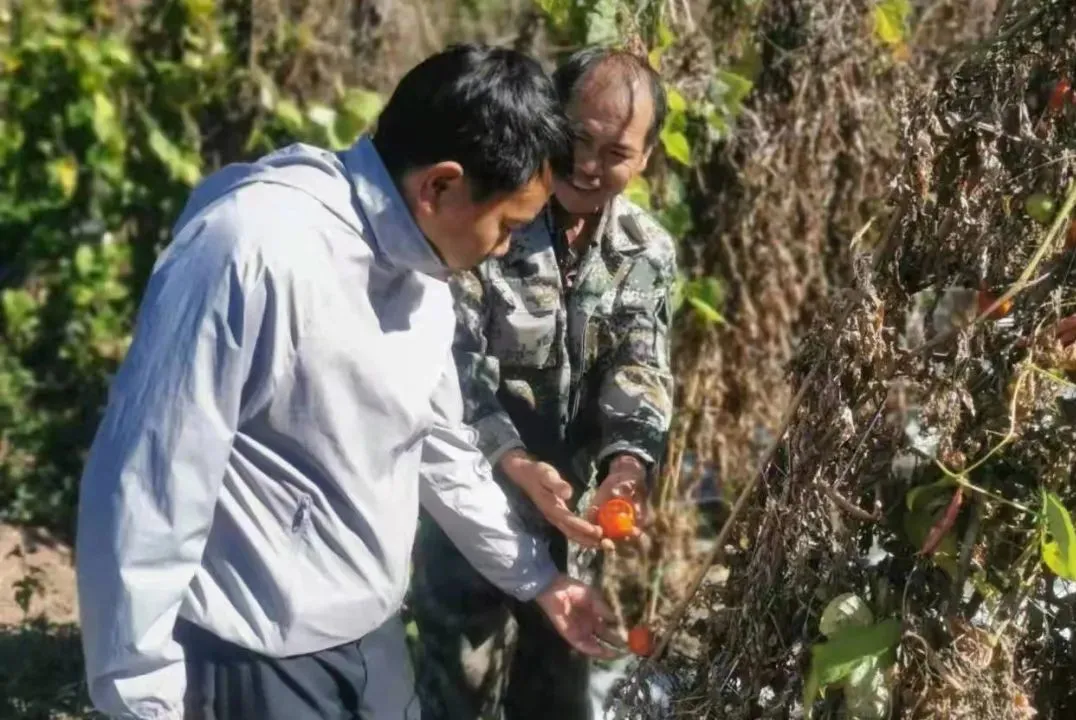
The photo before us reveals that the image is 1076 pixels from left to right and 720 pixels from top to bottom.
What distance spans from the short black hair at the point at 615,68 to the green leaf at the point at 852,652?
0.99 metres

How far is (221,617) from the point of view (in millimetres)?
2092

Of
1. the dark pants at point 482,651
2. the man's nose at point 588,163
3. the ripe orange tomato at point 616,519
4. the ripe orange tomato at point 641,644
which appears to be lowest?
the dark pants at point 482,651

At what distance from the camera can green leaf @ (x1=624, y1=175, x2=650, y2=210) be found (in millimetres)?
4137

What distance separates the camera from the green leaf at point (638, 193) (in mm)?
4137

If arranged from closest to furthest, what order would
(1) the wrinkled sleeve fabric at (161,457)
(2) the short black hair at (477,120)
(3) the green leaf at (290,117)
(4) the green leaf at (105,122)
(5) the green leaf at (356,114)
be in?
(1) the wrinkled sleeve fabric at (161,457) < (2) the short black hair at (477,120) < (5) the green leaf at (356,114) < (3) the green leaf at (290,117) < (4) the green leaf at (105,122)

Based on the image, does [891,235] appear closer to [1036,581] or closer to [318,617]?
[1036,581]

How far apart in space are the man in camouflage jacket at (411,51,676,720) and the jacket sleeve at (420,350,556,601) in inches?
5.8

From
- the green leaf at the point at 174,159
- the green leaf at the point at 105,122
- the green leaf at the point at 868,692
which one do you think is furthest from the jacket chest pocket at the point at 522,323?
the green leaf at the point at 105,122

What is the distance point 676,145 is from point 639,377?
127cm

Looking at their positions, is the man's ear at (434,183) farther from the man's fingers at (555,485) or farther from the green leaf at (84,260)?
the green leaf at (84,260)

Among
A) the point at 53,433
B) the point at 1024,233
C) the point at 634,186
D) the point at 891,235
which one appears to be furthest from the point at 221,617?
the point at 53,433

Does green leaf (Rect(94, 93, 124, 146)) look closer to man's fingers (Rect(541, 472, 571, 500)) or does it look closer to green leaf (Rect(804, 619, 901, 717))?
man's fingers (Rect(541, 472, 571, 500))

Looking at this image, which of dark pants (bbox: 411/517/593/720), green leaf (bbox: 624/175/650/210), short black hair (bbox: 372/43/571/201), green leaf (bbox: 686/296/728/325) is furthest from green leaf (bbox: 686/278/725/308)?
short black hair (bbox: 372/43/571/201)

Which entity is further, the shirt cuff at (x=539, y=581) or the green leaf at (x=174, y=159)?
the green leaf at (x=174, y=159)
